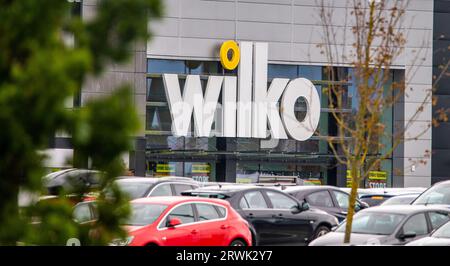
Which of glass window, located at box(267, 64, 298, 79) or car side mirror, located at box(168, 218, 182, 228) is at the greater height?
glass window, located at box(267, 64, 298, 79)

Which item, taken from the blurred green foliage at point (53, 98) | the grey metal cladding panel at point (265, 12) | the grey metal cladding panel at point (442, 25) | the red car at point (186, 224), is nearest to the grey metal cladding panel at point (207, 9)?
the grey metal cladding panel at point (265, 12)

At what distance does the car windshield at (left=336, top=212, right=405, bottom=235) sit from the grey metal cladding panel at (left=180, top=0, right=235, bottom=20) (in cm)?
3284

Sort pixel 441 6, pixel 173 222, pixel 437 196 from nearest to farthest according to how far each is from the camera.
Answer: pixel 173 222 < pixel 437 196 < pixel 441 6

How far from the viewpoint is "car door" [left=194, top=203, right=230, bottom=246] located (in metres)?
14.9

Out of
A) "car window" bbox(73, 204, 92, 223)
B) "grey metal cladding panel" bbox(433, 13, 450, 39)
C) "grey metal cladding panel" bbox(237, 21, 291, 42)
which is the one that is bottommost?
"car window" bbox(73, 204, 92, 223)

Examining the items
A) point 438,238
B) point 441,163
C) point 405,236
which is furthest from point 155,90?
point 438,238

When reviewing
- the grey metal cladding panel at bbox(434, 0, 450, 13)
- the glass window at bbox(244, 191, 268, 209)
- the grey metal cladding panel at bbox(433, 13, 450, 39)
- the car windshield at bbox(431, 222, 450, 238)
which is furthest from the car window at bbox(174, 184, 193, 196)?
the grey metal cladding panel at bbox(434, 0, 450, 13)

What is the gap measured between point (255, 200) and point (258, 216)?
2.03ft

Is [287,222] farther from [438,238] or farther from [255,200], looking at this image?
[438,238]

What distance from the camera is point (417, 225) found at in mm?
15086

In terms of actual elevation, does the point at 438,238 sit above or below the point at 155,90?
below

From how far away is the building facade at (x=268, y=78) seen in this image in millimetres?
46031

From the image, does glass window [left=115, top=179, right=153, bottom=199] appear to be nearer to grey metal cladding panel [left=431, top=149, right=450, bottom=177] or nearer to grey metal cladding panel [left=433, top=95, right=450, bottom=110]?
grey metal cladding panel [left=433, top=95, right=450, bottom=110]
